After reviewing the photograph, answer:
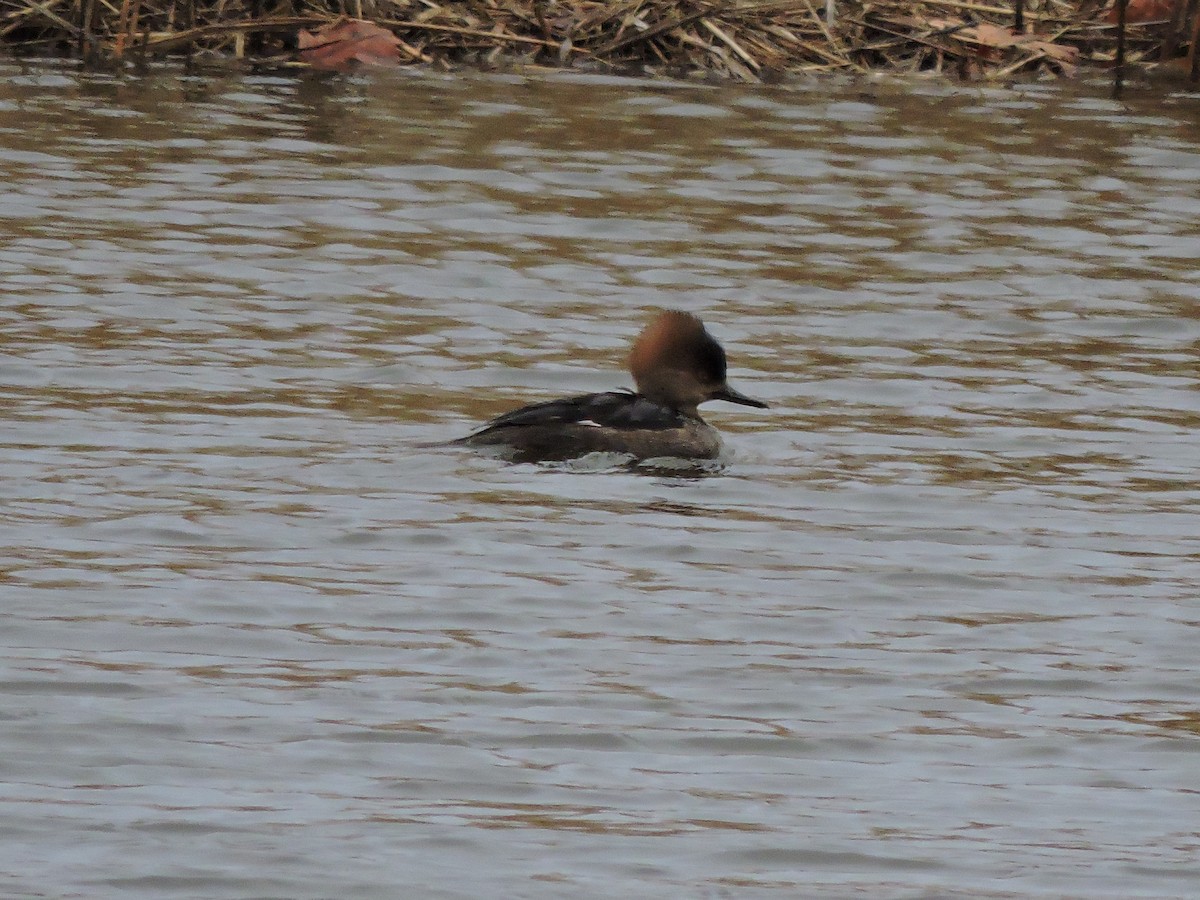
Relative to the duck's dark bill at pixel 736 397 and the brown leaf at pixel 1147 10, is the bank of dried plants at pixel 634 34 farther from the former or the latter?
the duck's dark bill at pixel 736 397

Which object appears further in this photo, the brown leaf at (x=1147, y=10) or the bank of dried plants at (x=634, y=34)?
the brown leaf at (x=1147, y=10)

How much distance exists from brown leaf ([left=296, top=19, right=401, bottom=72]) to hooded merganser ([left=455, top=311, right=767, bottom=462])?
27.9ft

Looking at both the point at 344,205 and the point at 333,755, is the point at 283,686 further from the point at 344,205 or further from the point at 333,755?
the point at 344,205

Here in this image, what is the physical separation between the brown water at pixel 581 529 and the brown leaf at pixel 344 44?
2.46m

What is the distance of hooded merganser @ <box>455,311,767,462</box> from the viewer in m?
8.08

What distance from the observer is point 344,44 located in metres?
17.0

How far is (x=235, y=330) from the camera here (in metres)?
9.88

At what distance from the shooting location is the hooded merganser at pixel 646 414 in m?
8.08

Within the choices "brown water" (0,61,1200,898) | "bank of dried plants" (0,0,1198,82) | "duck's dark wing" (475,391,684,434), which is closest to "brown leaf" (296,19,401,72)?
"bank of dried plants" (0,0,1198,82)

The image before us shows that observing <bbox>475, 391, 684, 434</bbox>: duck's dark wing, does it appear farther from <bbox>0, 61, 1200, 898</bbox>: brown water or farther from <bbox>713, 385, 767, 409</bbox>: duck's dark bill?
<bbox>713, 385, 767, 409</bbox>: duck's dark bill

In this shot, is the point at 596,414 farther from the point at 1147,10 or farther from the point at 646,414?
the point at 1147,10

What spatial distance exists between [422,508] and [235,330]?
2.74m

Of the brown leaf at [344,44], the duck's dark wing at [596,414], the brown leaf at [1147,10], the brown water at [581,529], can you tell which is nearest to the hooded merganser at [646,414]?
the duck's dark wing at [596,414]

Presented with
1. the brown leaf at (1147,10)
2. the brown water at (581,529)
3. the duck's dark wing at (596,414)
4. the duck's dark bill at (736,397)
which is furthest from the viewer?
the brown leaf at (1147,10)
